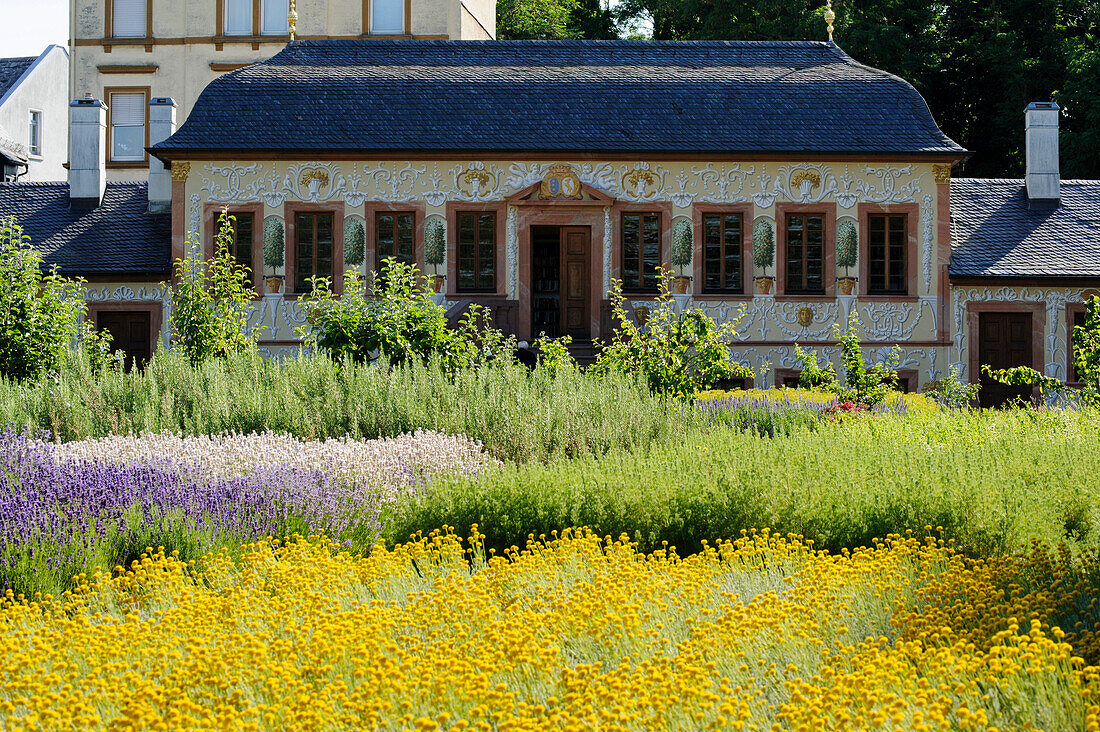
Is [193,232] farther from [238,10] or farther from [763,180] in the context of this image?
[238,10]

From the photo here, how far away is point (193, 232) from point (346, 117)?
12.4 feet

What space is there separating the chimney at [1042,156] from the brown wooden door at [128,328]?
716 inches

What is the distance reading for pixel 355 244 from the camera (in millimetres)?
22797

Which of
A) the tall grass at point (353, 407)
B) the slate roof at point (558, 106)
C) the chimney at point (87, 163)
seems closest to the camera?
the tall grass at point (353, 407)

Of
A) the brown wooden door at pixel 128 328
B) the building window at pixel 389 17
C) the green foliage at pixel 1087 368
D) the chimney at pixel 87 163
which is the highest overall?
the building window at pixel 389 17

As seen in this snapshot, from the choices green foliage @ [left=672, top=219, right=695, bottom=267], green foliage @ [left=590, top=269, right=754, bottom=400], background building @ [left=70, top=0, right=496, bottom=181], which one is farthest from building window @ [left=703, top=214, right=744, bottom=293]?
background building @ [left=70, top=0, right=496, bottom=181]

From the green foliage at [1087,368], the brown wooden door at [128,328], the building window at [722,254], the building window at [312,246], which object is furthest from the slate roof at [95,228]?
the green foliage at [1087,368]

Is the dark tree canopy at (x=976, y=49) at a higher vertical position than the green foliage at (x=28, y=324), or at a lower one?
higher

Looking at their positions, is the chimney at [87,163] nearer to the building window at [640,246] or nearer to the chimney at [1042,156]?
the building window at [640,246]

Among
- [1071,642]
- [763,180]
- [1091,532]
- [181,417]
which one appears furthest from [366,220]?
[1071,642]

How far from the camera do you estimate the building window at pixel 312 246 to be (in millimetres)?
22938

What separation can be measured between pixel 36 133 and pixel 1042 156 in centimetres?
2911

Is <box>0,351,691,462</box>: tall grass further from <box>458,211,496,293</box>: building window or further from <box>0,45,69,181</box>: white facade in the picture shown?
<box>0,45,69,181</box>: white facade

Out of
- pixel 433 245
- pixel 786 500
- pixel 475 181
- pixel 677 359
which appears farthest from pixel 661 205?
pixel 786 500
